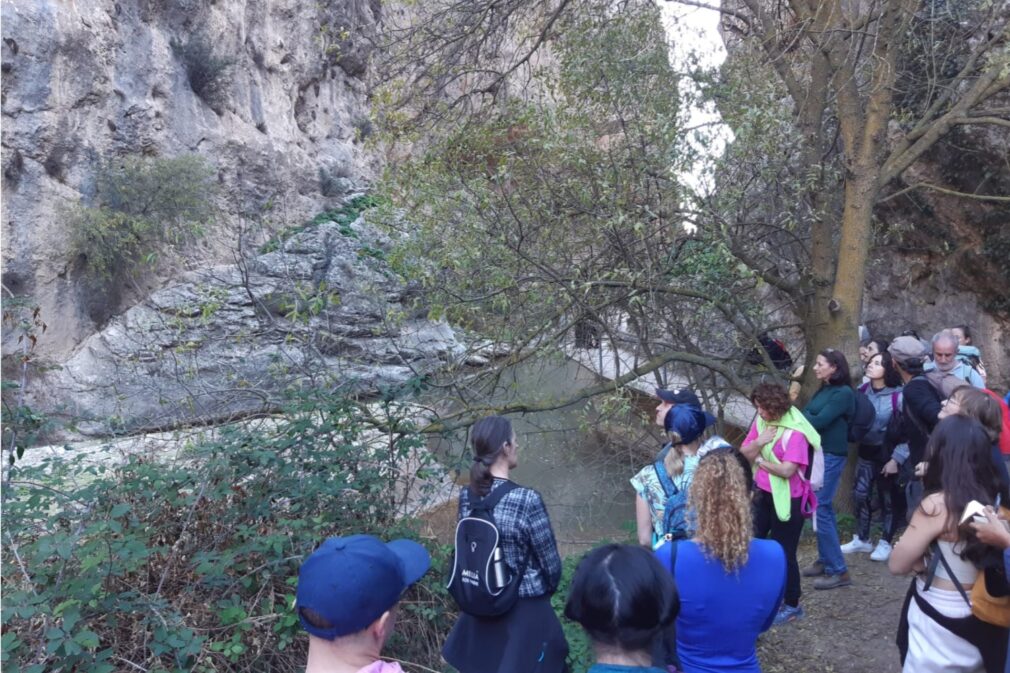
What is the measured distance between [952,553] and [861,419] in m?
2.91

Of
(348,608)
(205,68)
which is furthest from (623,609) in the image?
(205,68)

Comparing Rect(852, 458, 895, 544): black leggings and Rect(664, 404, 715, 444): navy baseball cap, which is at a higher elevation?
Rect(664, 404, 715, 444): navy baseball cap

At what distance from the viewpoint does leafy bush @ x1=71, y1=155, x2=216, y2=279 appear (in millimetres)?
16875

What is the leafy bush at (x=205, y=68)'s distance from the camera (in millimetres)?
20797

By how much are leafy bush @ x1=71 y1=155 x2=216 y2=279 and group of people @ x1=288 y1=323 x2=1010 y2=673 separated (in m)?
15.3

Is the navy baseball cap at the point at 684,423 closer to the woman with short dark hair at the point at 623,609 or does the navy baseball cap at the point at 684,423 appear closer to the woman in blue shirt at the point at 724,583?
the woman in blue shirt at the point at 724,583

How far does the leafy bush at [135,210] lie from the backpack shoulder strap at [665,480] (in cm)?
1535

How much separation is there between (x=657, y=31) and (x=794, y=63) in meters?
1.67

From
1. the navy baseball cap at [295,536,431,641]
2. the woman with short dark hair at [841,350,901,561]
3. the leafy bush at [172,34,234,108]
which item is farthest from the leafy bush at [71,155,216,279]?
the navy baseball cap at [295,536,431,641]

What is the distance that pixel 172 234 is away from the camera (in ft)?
29.8

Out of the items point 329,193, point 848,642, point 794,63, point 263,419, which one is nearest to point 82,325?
point 329,193

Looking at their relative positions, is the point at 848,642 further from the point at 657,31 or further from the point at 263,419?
the point at 657,31

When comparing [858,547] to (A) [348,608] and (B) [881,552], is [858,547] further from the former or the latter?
(A) [348,608]

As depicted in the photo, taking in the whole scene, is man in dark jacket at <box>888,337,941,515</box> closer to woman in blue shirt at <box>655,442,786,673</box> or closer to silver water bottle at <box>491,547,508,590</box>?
A: woman in blue shirt at <box>655,442,786,673</box>
